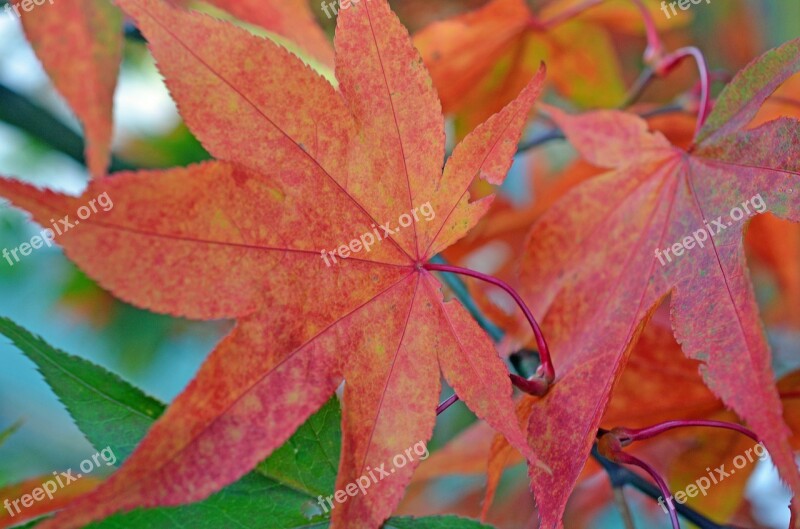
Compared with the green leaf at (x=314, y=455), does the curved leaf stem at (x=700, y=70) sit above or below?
above

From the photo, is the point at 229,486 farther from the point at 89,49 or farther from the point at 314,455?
the point at 89,49

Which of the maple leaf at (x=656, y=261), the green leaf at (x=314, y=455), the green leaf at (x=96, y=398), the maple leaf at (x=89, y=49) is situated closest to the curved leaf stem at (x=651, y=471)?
the maple leaf at (x=656, y=261)

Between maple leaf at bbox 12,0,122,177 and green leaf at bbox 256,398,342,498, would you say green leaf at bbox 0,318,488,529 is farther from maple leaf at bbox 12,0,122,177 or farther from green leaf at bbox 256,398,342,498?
maple leaf at bbox 12,0,122,177

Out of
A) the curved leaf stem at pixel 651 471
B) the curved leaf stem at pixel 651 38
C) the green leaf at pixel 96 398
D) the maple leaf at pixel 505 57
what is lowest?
the curved leaf stem at pixel 651 471

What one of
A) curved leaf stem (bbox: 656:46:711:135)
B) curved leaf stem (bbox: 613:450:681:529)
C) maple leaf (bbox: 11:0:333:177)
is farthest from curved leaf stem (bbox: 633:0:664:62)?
curved leaf stem (bbox: 613:450:681:529)

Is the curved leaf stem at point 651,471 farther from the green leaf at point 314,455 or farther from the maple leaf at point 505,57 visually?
the maple leaf at point 505,57

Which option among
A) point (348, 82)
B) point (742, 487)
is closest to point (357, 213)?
point (348, 82)

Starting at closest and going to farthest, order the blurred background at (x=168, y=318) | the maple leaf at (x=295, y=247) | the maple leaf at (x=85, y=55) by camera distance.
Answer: the maple leaf at (x=295, y=247)
the maple leaf at (x=85, y=55)
the blurred background at (x=168, y=318)

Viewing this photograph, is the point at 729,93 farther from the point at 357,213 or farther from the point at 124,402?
the point at 124,402
